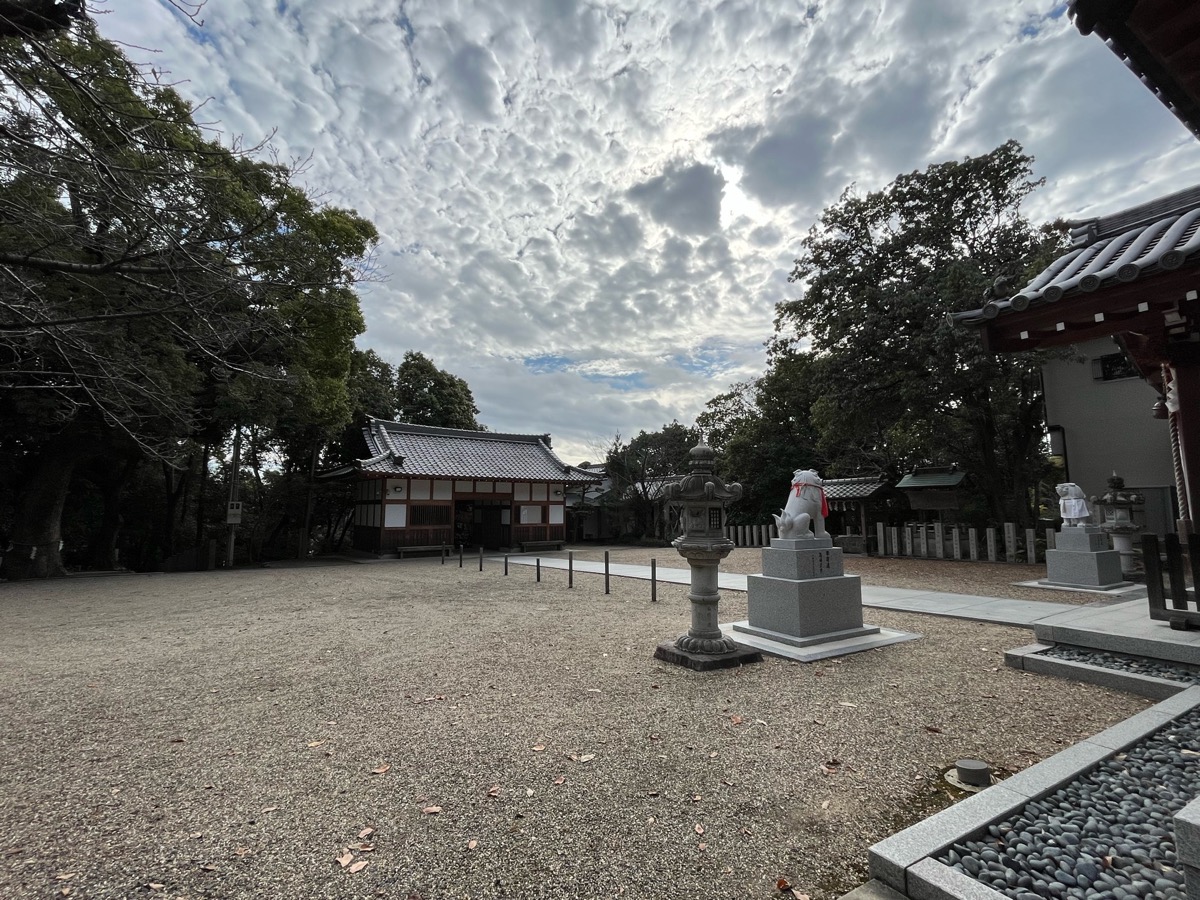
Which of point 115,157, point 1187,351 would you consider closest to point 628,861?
point 115,157

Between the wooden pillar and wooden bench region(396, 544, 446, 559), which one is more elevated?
the wooden pillar

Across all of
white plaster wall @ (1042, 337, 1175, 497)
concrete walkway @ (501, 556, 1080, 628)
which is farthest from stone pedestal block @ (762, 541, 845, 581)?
white plaster wall @ (1042, 337, 1175, 497)

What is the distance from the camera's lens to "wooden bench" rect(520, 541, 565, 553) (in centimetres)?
2062

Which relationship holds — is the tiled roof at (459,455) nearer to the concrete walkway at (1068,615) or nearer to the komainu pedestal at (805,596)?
the concrete walkway at (1068,615)

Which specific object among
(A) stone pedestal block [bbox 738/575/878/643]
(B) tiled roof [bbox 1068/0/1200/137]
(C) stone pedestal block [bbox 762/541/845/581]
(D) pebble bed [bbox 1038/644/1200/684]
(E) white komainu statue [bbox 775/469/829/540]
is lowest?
(D) pebble bed [bbox 1038/644/1200/684]

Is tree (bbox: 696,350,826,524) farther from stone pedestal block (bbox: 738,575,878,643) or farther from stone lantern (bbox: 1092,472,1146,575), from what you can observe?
stone pedestal block (bbox: 738,575,878,643)

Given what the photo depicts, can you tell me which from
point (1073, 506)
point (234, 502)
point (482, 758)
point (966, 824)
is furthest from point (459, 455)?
point (966, 824)

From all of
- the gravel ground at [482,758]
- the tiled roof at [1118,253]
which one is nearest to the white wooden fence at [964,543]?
the gravel ground at [482,758]

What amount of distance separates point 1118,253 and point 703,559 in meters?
3.80

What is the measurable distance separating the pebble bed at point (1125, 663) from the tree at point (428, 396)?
23839 millimetres

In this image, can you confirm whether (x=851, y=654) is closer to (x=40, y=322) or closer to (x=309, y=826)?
(x=309, y=826)

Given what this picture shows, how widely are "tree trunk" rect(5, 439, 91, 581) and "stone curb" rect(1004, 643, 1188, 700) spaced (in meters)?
17.7

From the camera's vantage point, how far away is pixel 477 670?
5.03m

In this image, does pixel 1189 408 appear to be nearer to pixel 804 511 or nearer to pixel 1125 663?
pixel 1125 663
